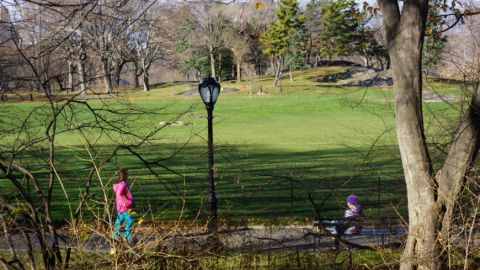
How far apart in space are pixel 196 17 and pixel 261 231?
6340 cm

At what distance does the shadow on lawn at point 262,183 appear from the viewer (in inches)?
552

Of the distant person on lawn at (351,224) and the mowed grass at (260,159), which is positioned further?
the mowed grass at (260,159)

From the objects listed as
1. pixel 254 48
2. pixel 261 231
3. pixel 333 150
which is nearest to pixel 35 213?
pixel 261 231

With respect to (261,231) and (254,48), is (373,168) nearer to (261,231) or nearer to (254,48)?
(261,231)

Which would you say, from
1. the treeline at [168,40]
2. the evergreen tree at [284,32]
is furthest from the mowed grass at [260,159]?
the evergreen tree at [284,32]

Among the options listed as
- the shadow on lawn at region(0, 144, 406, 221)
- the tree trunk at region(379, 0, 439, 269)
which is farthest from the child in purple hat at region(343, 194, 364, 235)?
the tree trunk at region(379, 0, 439, 269)

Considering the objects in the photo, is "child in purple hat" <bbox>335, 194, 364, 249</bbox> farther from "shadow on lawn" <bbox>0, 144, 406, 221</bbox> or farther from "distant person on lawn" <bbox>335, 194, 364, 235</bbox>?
"shadow on lawn" <bbox>0, 144, 406, 221</bbox>

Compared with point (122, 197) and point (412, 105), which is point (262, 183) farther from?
point (412, 105)

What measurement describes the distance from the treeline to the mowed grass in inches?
28.1

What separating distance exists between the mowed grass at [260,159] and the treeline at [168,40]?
0.71m

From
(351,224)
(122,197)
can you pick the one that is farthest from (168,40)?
(351,224)

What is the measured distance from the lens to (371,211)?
1418 cm

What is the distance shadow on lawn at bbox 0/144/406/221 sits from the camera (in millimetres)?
14031

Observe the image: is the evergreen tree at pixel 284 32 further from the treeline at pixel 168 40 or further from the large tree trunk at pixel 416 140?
the large tree trunk at pixel 416 140
